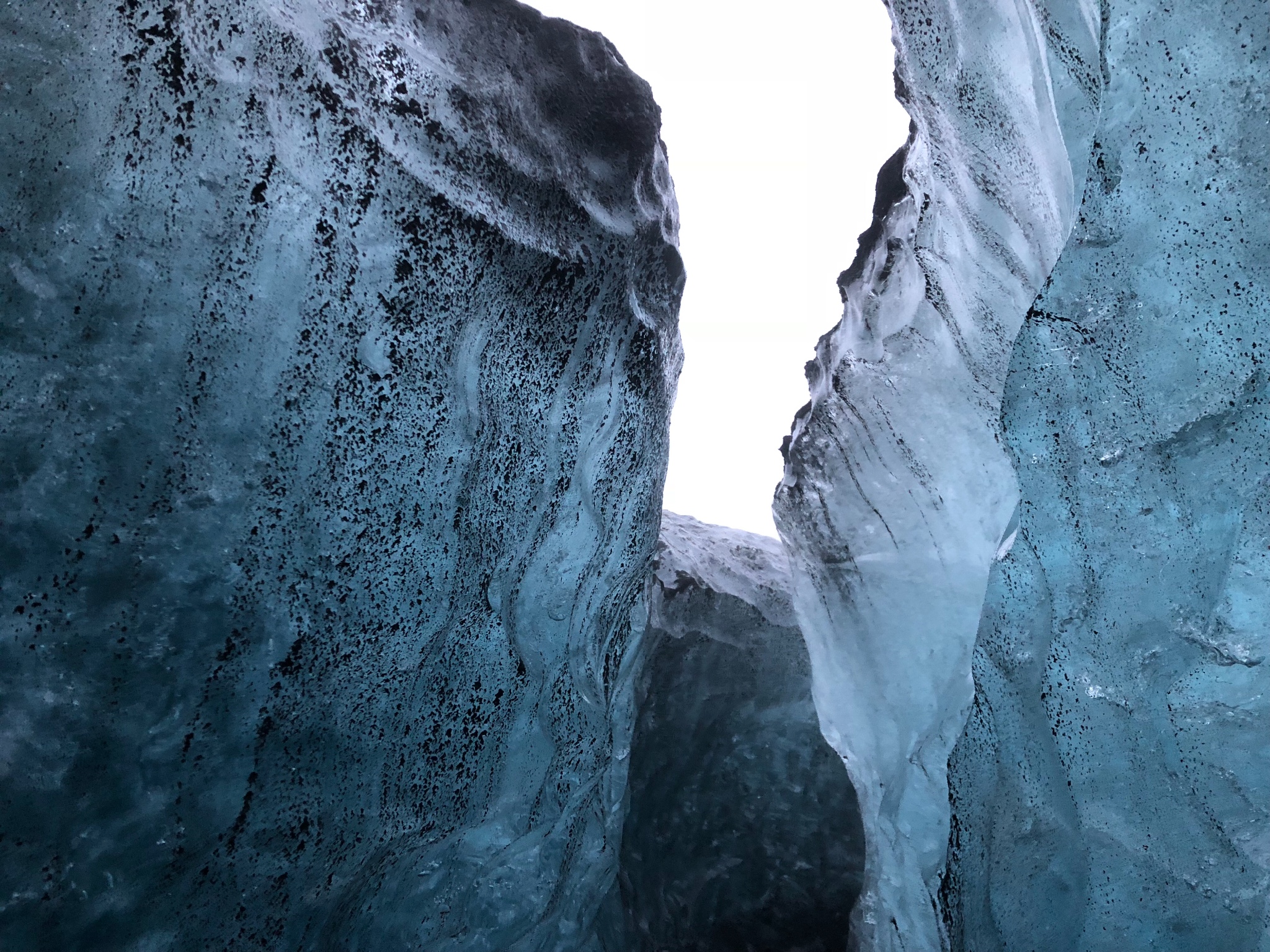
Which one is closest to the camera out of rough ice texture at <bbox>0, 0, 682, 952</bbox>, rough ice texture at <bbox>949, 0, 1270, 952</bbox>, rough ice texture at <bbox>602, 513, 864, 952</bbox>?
rough ice texture at <bbox>0, 0, 682, 952</bbox>

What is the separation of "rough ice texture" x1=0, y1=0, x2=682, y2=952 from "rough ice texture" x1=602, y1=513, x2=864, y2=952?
331 mm

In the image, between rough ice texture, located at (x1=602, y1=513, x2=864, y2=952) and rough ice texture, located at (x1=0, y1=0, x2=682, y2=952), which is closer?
rough ice texture, located at (x1=0, y1=0, x2=682, y2=952)

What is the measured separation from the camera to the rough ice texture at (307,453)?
801 millimetres

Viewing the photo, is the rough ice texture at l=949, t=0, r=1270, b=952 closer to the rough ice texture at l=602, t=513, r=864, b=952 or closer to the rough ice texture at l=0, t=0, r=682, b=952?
the rough ice texture at l=602, t=513, r=864, b=952

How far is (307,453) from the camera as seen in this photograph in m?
0.96

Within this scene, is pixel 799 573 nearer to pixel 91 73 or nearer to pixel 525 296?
pixel 525 296

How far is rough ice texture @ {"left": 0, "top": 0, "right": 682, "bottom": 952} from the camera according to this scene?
801 mm

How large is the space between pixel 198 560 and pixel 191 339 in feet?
0.75

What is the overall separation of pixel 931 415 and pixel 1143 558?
0.35 meters

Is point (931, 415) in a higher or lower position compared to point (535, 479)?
higher

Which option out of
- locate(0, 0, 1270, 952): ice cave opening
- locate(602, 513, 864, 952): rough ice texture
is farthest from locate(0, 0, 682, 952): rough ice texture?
locate(602, 513, 864, 952): rough ice texture

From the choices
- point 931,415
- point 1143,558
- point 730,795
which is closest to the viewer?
point 1143,558

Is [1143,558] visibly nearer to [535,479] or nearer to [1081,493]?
[1081,493]

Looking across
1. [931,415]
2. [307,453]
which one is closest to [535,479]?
[307,453]
